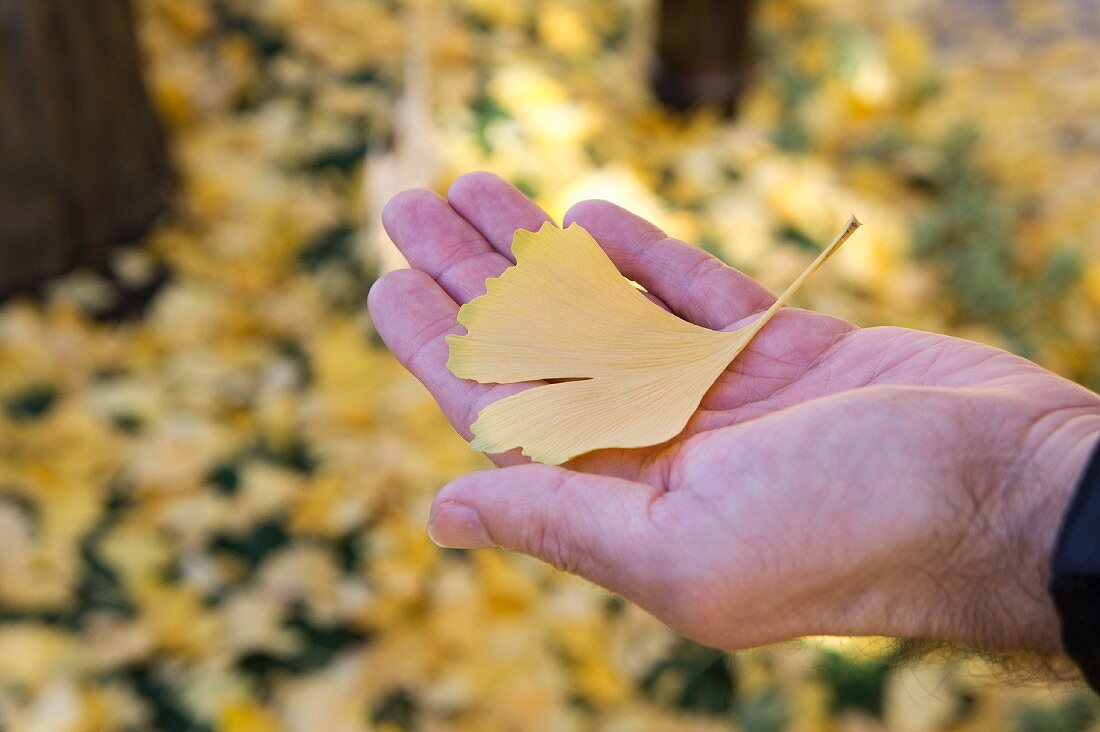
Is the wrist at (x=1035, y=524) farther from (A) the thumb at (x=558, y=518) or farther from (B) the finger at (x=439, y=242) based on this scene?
(B) the finger at (x=439, y=242)

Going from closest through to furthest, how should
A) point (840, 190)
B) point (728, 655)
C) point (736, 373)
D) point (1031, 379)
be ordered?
point (1031, 379) < point (736, 373) < point (728, 655) < point (840, 190)

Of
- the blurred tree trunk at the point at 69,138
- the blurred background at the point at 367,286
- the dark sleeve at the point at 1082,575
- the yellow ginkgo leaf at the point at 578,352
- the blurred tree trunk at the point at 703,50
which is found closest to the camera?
the dark sleeve at the point at 1082,575

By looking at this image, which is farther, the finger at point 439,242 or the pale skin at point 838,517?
the finger at point 439,242

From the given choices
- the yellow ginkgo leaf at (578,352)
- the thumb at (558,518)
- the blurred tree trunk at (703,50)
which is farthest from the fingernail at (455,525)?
the blurred tree trunk at (703,50)

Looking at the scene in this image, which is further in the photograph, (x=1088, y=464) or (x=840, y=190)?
(x=840, y=190)

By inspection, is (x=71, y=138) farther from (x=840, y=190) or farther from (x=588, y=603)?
(x=840, y=190)

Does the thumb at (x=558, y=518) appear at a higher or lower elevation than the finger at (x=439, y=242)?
lower

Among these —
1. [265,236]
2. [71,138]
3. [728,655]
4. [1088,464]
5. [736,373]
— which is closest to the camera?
[1088,464]

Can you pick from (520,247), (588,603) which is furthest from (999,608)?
(588,603)

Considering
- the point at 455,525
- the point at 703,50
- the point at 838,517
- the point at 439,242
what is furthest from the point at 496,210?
the point at 703,50
